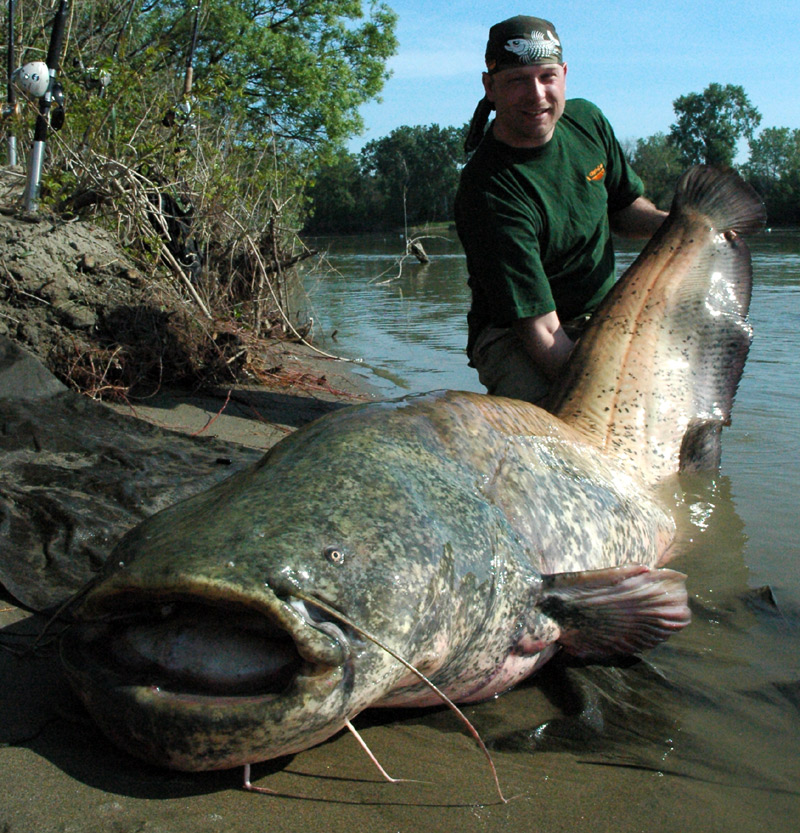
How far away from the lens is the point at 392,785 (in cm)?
172

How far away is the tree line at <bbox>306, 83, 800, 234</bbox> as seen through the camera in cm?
5453

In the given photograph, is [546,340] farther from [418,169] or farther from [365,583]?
[418,169]

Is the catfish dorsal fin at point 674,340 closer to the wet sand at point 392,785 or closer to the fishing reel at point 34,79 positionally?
the wet sand at point 392,785

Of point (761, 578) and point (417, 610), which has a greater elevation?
point (417, 610)

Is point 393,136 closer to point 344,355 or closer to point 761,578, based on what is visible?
point 344,355

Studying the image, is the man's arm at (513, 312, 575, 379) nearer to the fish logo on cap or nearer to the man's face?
the man's face

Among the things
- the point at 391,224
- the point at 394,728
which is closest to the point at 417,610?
the point at 394,728

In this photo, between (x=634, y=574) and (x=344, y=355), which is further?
(x=344, y=355)

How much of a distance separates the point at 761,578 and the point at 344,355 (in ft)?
19.5

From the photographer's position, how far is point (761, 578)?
3.07m

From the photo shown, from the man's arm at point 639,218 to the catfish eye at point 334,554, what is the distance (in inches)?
140

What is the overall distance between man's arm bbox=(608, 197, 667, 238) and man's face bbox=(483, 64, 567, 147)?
898mm

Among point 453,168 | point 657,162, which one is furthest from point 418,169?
point 657,162

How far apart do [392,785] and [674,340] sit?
102 inches
